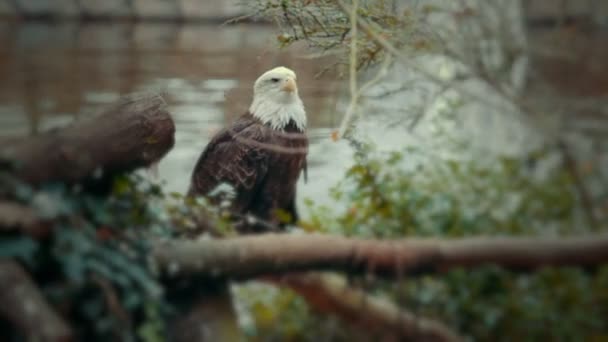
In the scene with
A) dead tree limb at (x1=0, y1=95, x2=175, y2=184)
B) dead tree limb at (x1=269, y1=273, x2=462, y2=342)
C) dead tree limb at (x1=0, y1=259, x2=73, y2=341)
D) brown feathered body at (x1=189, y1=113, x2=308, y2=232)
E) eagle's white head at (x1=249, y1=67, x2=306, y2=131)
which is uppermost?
eagle's white head at (x1=249, y1=67, x2=306, y2=131)

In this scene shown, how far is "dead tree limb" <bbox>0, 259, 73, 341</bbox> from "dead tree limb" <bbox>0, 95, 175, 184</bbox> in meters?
0.12

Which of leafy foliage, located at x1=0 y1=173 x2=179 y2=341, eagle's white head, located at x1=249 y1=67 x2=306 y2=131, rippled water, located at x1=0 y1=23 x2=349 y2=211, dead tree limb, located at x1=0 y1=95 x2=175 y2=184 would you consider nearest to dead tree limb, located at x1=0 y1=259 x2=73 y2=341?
leafy foliage, located at x1=0 y1=173 x2=179 y2=341

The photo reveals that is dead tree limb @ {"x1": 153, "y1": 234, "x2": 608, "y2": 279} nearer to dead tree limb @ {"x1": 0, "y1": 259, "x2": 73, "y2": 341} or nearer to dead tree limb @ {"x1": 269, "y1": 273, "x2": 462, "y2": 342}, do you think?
dead tree limb @ {"x1": 269, "y1": 273, "x2": 462, "y2": 342}

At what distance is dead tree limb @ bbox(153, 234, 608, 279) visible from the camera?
1066 millimetres

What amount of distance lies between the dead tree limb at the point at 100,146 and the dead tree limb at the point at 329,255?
140 millimetres

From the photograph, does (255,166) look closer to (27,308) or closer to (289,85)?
(289,85)

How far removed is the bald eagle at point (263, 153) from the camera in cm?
118

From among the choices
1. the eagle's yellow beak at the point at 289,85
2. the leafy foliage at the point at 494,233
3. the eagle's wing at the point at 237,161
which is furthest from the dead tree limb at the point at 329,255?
the eagle's yellow beak at the point at 289,85

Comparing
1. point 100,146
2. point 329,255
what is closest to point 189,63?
point 100,146

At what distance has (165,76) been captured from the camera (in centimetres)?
144

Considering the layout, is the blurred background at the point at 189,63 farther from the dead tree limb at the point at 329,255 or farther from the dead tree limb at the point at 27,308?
the dead tree limb at the point at 27,308

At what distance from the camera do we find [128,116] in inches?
45.0

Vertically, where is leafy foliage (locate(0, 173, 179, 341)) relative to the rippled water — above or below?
below

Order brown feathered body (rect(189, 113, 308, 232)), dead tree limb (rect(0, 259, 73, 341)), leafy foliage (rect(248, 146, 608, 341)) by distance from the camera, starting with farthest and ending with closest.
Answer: brown feathered body (rect(189, 113, 308, 232)) → leafy foliage (rect(248, 146, 608, 341)) → dead tree limb (rect(0, 259, 73, 341))
